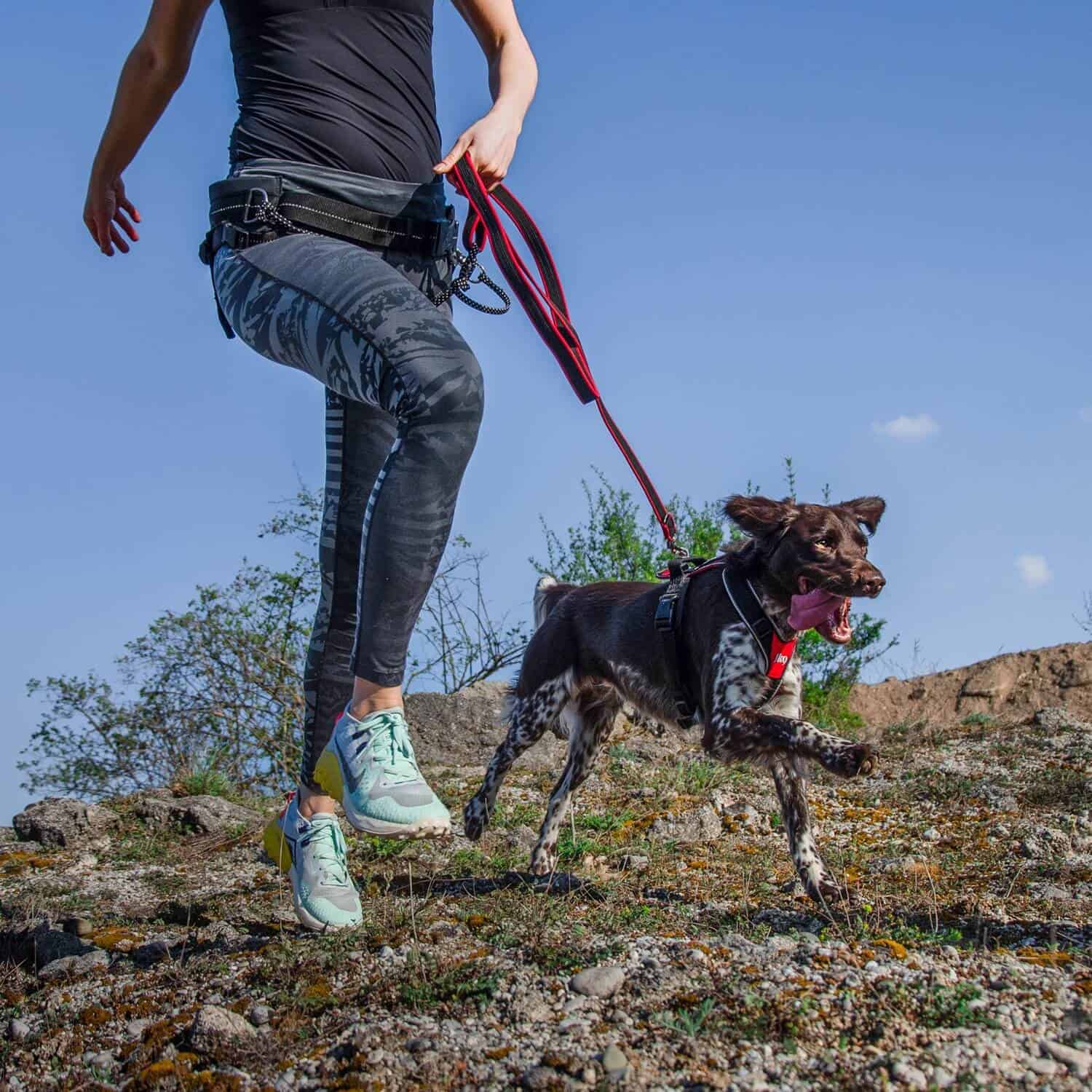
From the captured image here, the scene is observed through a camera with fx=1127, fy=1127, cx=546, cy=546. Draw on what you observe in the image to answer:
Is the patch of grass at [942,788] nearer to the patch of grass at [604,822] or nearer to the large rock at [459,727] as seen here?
the patch of grass at [604,822]

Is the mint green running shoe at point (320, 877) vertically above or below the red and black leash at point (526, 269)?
below

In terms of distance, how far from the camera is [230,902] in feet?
15.3

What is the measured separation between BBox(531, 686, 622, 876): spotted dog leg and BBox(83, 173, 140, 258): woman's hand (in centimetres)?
323

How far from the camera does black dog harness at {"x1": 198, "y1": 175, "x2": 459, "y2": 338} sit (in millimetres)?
2932

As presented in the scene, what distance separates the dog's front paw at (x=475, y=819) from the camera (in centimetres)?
553

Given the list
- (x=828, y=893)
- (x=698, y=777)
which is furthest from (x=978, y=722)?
(x=828, y=893)

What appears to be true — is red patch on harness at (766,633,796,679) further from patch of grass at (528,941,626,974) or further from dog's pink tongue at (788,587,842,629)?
patch of grass at (528,941,626,974)

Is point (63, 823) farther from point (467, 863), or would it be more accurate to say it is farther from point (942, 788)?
point (942, 788)

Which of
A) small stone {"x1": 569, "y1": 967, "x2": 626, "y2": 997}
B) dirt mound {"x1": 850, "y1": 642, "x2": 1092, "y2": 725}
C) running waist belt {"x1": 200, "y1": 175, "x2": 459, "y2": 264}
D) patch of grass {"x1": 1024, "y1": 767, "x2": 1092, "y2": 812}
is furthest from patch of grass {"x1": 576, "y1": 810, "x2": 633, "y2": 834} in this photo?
dirt mound {"x1": 850, "y1": 642, "x2": 1092, "y2": 725}

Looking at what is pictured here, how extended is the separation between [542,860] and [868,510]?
2.29 metres

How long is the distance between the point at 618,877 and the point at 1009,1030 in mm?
2485

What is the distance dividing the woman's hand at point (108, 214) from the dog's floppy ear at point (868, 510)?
3.30m

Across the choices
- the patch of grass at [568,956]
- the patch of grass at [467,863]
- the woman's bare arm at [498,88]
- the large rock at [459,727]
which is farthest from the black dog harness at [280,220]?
the large rock at [459,727]

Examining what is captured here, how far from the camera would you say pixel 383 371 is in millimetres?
2688
